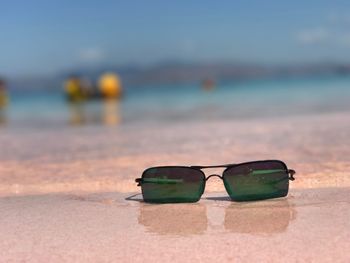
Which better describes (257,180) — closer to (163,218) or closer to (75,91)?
(163,218)

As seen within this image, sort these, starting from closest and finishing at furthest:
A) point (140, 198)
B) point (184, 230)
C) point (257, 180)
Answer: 1. point (184, 230)
2. point (257, 180)
3. point (140, 198)

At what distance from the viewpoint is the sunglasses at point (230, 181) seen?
2.80m

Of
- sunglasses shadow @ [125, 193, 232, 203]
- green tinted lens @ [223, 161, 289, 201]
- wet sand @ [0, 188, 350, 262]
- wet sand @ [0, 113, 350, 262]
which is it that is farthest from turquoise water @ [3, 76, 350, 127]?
wet sand @ [0, 188, 350, 262]

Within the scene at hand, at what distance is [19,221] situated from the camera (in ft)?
8.98

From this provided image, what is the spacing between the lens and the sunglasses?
2.80m

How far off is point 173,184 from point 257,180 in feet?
1.44

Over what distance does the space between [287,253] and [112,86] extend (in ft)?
89.3

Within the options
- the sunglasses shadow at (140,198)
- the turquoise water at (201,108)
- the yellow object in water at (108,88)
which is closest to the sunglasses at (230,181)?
the sunglasses shadow at (140,198)

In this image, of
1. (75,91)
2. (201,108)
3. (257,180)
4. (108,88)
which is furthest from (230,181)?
→ (108,88)

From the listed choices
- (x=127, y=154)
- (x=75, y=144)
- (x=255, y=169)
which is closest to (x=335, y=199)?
(x=255, y=169)

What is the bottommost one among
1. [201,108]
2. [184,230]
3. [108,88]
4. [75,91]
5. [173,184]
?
[184,230]

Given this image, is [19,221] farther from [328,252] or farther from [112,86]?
[112,86]

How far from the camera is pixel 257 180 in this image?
9.23 ft

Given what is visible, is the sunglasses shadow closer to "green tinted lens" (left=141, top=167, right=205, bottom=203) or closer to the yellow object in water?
"green tinted lens" (left=141, top=167, right=205, bottom=203)
